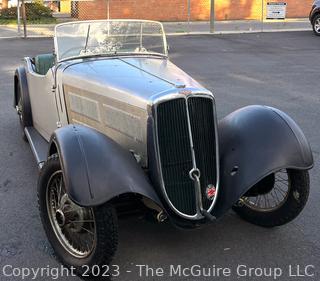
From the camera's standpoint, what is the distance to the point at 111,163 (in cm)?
330

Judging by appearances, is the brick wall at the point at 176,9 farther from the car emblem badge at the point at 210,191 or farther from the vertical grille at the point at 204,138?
the car emblem badge at the point at 210,191

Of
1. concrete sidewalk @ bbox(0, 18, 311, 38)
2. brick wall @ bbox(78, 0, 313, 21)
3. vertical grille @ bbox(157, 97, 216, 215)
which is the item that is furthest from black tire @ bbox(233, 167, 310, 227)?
brick wall @ bbox(78, 0, 313, 21)

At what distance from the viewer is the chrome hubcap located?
410 cm

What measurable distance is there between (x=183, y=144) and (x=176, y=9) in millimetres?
20564

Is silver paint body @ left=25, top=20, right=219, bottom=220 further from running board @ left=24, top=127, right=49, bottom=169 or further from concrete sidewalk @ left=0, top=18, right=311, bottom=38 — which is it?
concrete sidewalk @ left=0, top=18, right=311, bottom=38

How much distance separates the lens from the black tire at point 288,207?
388 cm

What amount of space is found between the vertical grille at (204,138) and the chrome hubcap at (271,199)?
0.56 meters

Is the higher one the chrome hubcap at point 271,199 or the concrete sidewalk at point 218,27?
the concrete sidewalk at point 218,27

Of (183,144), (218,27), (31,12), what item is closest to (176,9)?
(218,27)

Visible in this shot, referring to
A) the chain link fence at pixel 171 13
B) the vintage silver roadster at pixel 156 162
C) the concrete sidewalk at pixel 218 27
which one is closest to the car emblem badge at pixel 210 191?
the vintage silver roadster at pixel 156 162

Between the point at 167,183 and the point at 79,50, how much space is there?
1991 millimetres

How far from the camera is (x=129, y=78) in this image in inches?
158

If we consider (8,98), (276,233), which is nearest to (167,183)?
(276,233)

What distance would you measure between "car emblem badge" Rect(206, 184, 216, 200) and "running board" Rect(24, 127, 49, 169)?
1627 millimetres
